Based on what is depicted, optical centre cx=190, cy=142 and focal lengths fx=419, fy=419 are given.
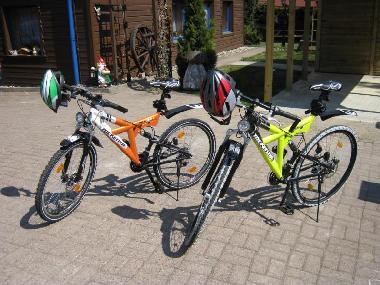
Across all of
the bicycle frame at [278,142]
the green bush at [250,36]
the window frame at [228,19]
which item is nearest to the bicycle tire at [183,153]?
the bicycle frame at [278,142]

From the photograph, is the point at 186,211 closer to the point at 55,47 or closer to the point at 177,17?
the point at 55,47

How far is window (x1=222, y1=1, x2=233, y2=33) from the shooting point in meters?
19.4

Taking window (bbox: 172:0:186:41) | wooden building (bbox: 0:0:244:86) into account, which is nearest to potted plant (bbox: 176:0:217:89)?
wooden building (bbox: 0:0:244:86)

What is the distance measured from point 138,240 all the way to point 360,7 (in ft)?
35.4

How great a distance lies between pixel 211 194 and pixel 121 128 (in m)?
1.26

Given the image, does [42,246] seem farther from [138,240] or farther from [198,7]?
[198,7]

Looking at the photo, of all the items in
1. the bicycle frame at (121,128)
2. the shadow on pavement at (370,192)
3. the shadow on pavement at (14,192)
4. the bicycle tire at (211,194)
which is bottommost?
the shadow on pavement at (370,192)

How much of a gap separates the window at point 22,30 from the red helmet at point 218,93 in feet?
31.8

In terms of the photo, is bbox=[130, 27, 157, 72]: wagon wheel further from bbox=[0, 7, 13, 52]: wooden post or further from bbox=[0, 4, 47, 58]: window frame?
bbox=[0, 7, 13, 52]: wooden post

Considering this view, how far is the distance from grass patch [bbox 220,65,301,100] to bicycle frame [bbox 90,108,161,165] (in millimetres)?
5753

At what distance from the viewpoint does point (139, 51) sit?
12344 mm

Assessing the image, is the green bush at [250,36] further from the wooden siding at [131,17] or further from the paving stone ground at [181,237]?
the paving stone ground at [181,237]

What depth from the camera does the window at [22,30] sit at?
38.4ft

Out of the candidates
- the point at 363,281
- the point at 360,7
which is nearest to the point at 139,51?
the point at 360,7
